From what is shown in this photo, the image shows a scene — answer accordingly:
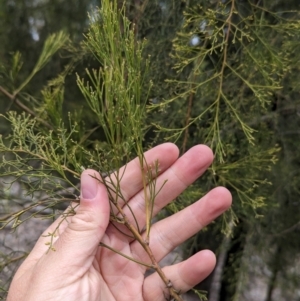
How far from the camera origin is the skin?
3.23 ft

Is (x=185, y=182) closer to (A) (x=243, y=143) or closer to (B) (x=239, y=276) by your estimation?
(A) (x=243, y=143)

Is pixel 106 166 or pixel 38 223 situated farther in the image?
pixel 38 223

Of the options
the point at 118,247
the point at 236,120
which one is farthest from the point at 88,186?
the point at 236,120

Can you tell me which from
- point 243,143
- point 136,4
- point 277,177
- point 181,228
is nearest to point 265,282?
point 277,177

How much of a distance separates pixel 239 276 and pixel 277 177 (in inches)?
15.7

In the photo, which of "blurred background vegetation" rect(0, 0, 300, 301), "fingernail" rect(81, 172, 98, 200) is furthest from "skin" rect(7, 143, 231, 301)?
"blurred background vegetation" rect(0, 0, 300, 301)

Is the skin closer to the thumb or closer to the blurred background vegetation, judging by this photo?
the thumb

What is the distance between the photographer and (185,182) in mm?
1161

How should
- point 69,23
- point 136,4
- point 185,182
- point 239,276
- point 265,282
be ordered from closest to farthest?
point 185,182, point 136,4, point 239,276, point 265,282, point 69,23

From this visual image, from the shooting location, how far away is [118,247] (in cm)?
114

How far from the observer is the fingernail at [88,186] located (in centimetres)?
95

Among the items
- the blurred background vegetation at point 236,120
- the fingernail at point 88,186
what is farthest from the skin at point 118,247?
the blurred background vegetation at point 236,120

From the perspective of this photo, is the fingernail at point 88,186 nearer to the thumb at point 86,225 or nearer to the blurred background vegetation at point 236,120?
the thumb at point 86,225

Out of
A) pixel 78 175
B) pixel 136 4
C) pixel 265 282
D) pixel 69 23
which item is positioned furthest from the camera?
pixel 69 23
